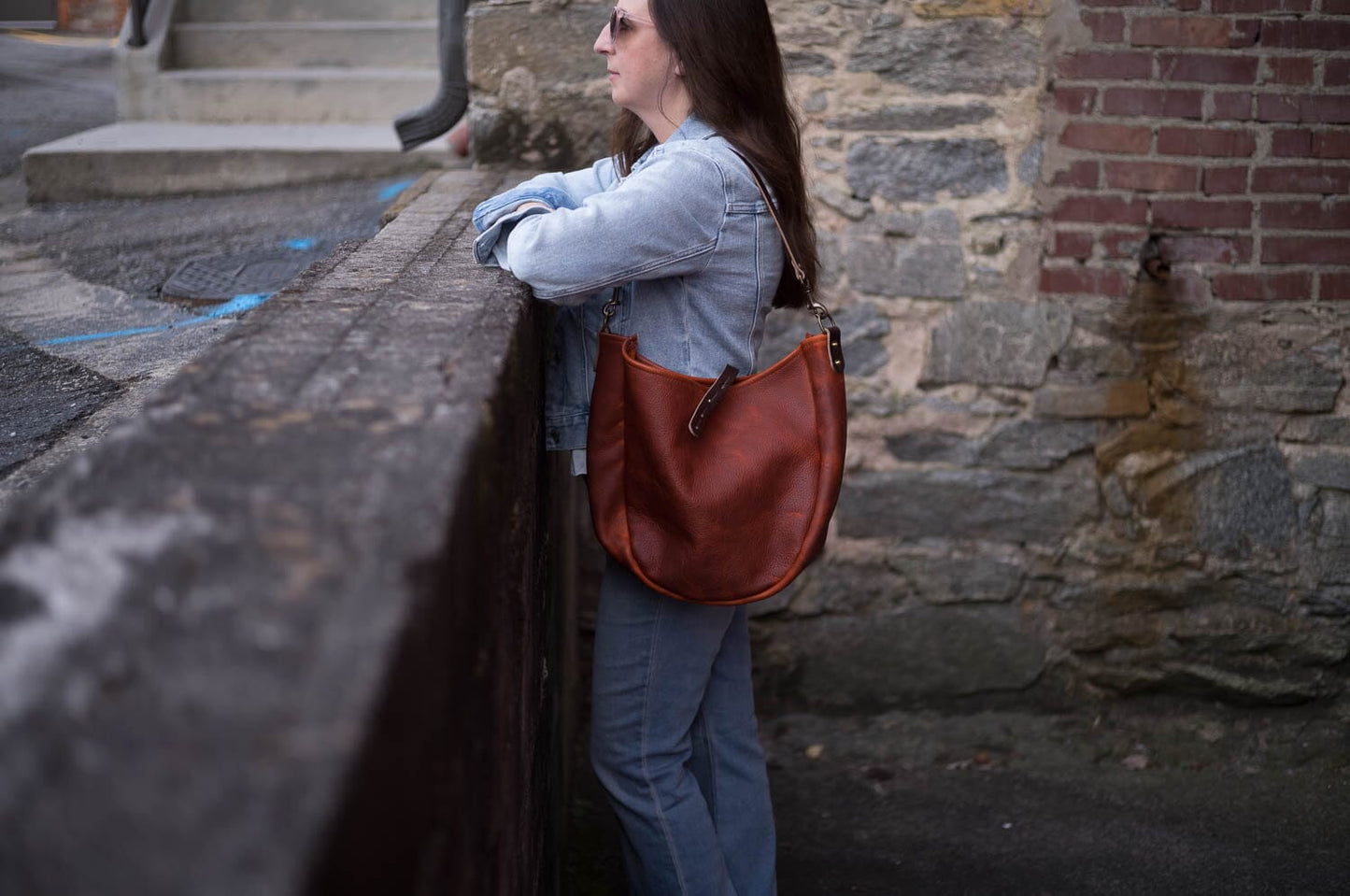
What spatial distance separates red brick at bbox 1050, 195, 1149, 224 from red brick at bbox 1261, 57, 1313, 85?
0.43 m

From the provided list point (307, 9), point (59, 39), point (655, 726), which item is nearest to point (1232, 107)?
point (655, 726)

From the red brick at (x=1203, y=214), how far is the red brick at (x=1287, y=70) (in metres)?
0.32

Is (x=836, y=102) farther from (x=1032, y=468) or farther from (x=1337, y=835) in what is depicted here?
(x=1337, y=835)

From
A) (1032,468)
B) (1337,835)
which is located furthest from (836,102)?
(1337,835)

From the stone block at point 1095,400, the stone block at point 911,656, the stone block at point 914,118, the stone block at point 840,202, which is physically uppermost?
the stone block at point 914,118

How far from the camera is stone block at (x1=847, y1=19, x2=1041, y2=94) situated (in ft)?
10.1

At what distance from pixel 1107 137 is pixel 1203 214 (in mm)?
330

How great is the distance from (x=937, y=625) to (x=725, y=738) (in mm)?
1366

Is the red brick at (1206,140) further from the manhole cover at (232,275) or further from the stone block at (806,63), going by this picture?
the manhole cover at (232,275)

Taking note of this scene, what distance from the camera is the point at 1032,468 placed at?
332 cm

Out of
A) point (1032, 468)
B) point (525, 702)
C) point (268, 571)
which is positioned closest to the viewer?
point (268, 571)

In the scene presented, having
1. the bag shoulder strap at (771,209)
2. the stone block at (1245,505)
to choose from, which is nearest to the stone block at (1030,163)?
the stone block at (1245,505)

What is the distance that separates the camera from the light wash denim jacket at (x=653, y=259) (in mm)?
1688

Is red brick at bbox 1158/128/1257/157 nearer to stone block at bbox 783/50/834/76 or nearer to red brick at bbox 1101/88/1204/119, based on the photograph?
red brick at bbox 1101/88/1204/119
